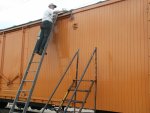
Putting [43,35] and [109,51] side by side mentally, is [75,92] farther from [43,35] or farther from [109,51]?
[43,35]

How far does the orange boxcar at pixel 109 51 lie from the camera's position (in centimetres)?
684

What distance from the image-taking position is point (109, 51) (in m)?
7.56

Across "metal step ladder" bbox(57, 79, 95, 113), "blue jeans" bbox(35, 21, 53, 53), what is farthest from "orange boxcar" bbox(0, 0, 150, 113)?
"blue jeans" bbox(35, 21, 53, 53)

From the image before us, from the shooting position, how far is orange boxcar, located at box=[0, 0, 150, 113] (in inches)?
269

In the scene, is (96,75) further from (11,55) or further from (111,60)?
(11,55)

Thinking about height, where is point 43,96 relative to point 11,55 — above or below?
below

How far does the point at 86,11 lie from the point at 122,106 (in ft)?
9.48

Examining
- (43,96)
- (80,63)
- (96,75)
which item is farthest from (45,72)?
(96,75)

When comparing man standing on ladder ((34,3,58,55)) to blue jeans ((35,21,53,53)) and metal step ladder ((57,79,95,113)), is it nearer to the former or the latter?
blue jeans ((35,21,53,53))

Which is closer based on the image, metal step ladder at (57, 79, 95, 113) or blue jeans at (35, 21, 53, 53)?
metal step ladder at (57, 79, 95, 113)

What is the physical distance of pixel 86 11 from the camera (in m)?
8.32

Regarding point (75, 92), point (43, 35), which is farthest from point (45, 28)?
point (75, 92)

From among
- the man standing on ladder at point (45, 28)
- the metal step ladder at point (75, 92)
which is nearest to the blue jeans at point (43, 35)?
the man standing on ladder at point (45, 28)

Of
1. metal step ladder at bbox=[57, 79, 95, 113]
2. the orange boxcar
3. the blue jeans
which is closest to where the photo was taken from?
the orange boxcar
